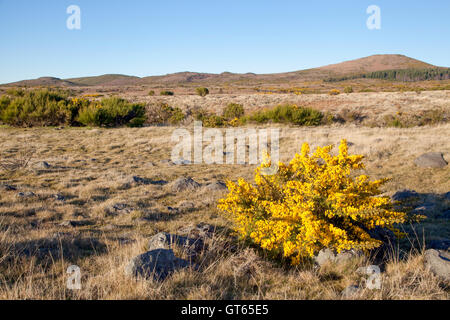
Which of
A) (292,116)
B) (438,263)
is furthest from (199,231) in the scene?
(292,116)

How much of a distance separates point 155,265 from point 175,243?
2.42 ft

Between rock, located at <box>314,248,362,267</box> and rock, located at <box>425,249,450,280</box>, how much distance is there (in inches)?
30.3

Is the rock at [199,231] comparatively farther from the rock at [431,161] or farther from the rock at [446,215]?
the rock at [431,161]

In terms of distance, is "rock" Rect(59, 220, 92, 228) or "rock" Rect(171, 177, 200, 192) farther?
"rock" Rect(171, 177, 200, 192)

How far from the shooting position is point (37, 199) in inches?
271

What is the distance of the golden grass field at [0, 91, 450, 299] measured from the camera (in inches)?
116

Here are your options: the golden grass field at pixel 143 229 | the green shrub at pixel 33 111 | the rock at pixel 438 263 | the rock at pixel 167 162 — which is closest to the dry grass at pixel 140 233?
the golden grass field at pixel 143 229

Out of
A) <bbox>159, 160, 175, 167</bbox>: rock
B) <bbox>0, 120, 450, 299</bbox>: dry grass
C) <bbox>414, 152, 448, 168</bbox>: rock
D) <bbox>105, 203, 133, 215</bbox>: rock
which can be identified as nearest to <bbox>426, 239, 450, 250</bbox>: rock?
<bbox>0, 120, 450, 299</bbox>: dry grass

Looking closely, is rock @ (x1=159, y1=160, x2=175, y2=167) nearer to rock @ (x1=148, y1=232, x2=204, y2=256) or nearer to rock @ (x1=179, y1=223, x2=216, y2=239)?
rock @ (x1=179, y1=223, x2=216, y2=239)

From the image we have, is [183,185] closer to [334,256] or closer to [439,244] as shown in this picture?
[334,256]

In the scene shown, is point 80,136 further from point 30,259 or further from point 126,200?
point 30,259
